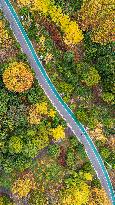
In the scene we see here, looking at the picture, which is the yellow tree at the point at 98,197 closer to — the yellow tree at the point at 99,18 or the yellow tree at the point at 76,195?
the yellow tree at the point at 76,195

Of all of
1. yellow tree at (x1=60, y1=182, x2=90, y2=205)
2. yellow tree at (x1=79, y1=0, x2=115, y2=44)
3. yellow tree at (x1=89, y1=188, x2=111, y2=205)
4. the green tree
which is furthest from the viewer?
yellow tree at (x1=89, y1=188, x2=111, y2=205)

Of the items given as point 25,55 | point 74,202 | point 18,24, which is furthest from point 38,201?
point 18,24

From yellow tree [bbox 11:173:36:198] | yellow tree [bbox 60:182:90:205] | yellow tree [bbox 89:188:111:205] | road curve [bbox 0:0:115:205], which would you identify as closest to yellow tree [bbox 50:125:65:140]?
road curve [bbox 0:0:115:205]

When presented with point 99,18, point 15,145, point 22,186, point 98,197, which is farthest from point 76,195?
point 99,18

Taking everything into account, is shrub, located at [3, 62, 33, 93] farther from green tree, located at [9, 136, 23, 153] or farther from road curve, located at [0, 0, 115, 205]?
green tree, located at [9, 136, 23, 153]

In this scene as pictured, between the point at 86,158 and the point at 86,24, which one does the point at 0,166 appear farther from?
the point at 86,24

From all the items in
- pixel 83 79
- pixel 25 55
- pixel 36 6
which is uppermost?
pixel 36 6

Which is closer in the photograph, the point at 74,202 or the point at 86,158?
the point at 74,202
